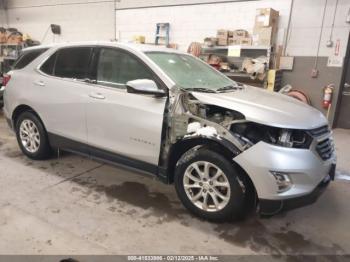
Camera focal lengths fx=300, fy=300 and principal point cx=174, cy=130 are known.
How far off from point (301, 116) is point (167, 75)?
1.19m

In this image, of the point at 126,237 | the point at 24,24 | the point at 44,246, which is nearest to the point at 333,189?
the point at 126,237

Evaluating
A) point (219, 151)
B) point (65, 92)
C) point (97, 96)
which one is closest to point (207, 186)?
point (219, 151)

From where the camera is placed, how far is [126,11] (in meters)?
8.03

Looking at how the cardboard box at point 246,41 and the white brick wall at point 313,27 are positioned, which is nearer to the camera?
the white brick wall at point 313,27

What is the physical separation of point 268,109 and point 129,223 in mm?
1486

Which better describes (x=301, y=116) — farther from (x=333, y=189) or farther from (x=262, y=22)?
(x=262, y=22)

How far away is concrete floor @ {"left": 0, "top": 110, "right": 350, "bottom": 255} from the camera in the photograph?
2264 mm

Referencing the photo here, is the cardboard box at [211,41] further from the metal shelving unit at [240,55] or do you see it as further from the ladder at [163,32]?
the ladder at [163,32]

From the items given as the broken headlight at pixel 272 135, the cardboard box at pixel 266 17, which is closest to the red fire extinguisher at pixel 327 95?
the cardboard box at pixel 266 17

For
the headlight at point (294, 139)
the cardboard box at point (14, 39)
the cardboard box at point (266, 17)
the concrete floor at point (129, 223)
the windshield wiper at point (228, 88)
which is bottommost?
the concrete floor at point (129, 223)

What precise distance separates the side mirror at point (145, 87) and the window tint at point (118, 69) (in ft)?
0.53

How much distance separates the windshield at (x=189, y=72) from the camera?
2795 millimetres

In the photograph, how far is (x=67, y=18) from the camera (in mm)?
9438

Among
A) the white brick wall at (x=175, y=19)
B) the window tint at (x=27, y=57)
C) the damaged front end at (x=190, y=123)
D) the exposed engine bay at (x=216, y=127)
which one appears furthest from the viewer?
the white brick wall at (x=175, y=19)
